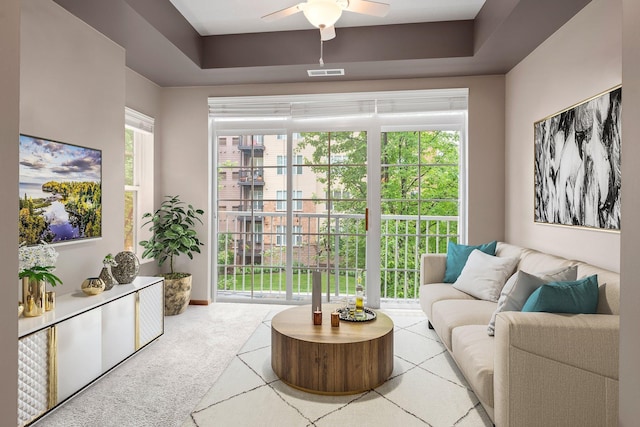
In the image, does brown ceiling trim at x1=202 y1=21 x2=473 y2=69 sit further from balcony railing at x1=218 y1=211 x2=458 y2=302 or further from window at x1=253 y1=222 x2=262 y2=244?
window at x1=253 y1=222 x2=262 y2=244

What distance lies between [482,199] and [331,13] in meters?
2.75

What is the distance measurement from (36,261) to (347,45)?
3.15 meters

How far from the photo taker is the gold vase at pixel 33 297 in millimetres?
2227

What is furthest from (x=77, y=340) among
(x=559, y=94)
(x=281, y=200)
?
(x=559, y=94)

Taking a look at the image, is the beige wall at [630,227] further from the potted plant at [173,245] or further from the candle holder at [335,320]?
the potted plant at [173,245]

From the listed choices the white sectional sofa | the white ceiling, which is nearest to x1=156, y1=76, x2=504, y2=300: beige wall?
the white ceiling

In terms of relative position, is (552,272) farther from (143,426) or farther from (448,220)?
(143,426)

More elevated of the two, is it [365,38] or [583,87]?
[365,38]

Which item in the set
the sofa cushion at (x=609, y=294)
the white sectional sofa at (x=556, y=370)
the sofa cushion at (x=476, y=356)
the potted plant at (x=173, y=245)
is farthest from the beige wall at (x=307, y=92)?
the white sectional sofa at (x=556, y=370)

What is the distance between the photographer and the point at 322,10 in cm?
228

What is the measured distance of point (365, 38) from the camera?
3.71 m

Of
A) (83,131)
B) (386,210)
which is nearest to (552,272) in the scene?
(386,210)

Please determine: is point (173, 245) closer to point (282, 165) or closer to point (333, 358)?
point (282, 165)

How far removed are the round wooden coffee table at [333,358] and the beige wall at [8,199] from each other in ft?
5.28
